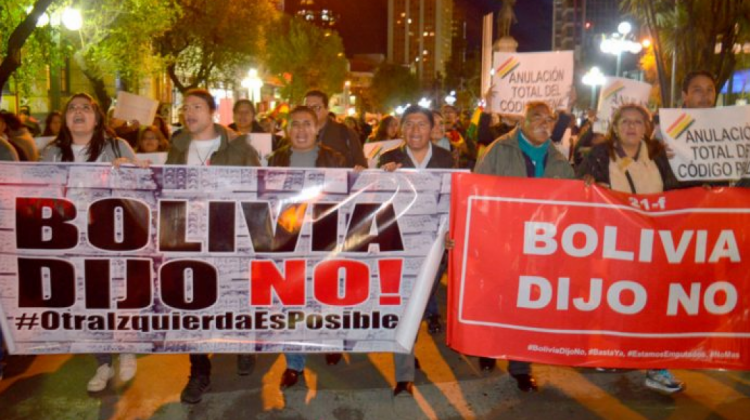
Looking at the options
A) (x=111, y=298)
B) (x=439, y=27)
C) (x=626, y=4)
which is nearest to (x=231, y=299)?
(x=111, y=298)

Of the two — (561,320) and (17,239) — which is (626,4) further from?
(17,239)

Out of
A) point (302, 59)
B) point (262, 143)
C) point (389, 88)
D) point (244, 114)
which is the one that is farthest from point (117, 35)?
point (389, 88)

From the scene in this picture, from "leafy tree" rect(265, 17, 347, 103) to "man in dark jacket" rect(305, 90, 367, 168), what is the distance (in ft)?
139

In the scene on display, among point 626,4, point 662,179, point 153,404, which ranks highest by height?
point 626,4

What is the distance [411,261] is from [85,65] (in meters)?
15.1

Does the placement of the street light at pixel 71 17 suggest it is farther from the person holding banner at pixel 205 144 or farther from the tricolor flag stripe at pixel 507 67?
the person holding banner at pixel 205 144

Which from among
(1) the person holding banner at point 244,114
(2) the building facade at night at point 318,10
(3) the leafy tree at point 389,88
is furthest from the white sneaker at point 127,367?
(2) the building facade at night at point 318,10

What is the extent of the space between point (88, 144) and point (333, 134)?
2282mm

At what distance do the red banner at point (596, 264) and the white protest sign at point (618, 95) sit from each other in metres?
3.08

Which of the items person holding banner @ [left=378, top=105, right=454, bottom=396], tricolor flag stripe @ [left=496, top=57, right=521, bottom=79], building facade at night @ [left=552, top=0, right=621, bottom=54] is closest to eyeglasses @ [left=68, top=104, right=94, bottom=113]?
person holding banner @ [left=378, top=105, right=454, bottom=396]

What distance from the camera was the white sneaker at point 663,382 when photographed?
192 inches

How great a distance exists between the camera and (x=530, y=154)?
518 centimetres

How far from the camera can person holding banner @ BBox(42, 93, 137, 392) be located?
493 cm

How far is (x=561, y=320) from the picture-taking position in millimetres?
4551
